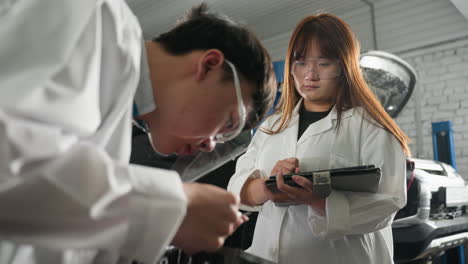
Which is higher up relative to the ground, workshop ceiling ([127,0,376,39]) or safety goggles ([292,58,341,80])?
workshop ceiling ([127,0,376,39])

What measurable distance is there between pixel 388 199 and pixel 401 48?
4.73 m

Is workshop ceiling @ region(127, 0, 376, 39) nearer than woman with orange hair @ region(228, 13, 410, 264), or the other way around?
woman with orange hair @ region(228, 13, 410, 264)

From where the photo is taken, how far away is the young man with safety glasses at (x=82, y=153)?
0.48 m

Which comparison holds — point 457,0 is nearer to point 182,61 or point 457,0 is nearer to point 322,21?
point 322,21

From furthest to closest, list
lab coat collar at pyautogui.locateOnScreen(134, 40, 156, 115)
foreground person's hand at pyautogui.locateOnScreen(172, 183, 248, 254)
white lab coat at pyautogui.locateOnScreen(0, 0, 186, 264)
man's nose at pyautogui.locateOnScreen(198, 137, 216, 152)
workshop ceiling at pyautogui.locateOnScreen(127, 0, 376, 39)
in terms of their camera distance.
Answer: workshop ceiling at pyautogui.locateOnScreen(127, 0, 376, 39) → man's nose at pyautogui.locateOnScreen(198, 137, 216, 152) → lab coat collar at pyautogui.locateOnScreen(134, 40, 156, 115) → foreground person's hand at pyautogui.locateOnScreen(172, 183, 248, 254) → white lab coat at pyautogui.locateOnScreen(0, 0, 186, 264)

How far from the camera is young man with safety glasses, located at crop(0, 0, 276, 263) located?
0.48 m

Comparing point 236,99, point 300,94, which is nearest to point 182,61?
point 236,99

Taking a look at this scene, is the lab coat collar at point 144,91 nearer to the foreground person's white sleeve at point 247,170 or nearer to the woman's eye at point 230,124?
the woman's eye at point 230,124

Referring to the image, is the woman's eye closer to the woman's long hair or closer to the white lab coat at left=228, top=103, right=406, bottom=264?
the white lab coat at left=228, top=103, right=406, bottom=264

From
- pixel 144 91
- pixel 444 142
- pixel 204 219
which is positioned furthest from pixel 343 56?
pixel 444 142

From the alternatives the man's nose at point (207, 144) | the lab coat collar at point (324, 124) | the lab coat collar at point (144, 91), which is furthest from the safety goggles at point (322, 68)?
Result: the lab coat collar at point (144, 91)

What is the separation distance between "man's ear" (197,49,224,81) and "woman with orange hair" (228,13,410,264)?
0.51 m

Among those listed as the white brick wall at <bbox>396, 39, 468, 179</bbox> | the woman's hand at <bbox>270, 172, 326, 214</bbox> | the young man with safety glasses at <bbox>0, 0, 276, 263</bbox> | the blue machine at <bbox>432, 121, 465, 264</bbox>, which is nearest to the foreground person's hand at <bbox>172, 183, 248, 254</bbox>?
the young man with safety glasses at <bbox>0, 0, 276, 263</bbox>

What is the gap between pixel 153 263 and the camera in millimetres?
556
